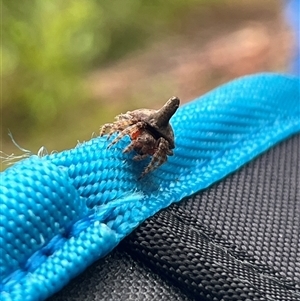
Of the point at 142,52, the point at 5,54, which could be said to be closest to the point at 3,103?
the point at 5,54

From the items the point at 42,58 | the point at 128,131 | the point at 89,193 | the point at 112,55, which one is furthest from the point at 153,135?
the point at 112,55

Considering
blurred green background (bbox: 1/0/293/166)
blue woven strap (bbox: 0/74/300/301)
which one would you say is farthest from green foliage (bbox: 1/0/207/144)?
blue woven strap (bbox: 0/74/300/301)

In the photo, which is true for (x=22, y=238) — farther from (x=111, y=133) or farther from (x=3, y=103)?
(x=3, y=103)

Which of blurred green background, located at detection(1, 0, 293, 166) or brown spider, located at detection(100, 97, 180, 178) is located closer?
brown spider, located at detection(100, 97, 180, 178)

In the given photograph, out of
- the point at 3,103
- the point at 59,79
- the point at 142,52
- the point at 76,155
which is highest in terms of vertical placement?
the point at 142,52

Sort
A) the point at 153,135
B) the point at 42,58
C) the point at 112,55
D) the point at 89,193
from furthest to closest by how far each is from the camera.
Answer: the point at 112,55 → the point at 42,58 → the point at 153,135 → the point at 89,193

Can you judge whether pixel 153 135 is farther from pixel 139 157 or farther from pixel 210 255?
pixel 210 255

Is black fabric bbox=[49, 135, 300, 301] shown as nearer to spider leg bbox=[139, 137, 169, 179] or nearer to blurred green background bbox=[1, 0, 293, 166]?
spider leg bbox=[139, 137, 169, 179]
